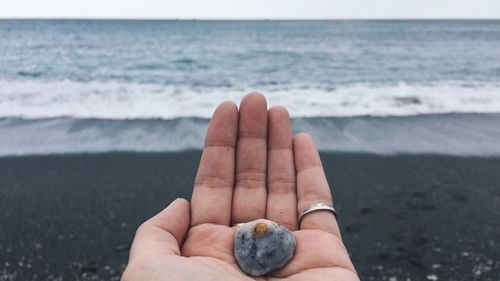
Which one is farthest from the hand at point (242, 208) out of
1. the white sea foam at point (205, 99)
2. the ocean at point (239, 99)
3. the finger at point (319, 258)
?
the white sea foam at point (205, 99)

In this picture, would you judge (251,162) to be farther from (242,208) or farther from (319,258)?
(319,258)

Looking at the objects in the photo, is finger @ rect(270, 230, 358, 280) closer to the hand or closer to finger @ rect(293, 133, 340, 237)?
the hand

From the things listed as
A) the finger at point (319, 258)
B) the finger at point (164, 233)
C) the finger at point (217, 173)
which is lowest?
the finger at point (319, 258)

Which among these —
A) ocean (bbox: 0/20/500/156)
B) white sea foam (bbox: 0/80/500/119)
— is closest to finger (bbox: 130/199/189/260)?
ocean (bbox: 0/20/500/156)

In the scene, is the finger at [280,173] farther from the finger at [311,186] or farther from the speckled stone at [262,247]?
the speckled stone at [262,247]

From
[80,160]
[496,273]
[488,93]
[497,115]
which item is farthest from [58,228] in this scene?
[488,93]

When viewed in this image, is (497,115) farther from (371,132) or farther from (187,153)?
(187,153)
